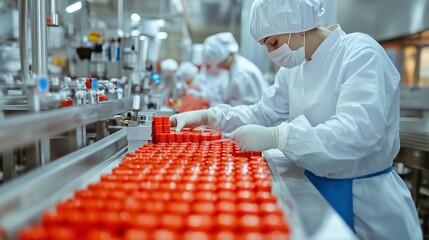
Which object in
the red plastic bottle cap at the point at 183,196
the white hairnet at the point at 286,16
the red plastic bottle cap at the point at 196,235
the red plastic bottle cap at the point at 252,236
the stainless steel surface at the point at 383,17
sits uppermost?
the stainless steel surface at the point at 383,17

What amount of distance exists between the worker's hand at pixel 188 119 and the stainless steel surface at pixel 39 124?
62 centimetres

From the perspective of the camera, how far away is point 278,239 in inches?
31.1

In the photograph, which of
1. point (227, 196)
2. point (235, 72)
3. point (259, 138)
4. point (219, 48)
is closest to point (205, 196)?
point (227, 196)

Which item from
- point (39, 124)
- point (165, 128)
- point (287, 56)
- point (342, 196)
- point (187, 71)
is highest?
point (187, 71)

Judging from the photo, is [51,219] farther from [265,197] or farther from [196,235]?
[265,197]

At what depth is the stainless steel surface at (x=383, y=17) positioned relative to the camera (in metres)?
4.36

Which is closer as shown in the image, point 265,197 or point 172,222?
point 172,222

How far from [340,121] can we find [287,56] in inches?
19.2

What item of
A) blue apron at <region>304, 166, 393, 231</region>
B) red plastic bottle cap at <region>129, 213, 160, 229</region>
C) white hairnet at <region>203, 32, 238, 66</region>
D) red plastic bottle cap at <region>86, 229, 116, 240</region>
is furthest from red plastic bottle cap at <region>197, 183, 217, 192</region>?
white hairnet at <region>203, 32, 238, 66</region>

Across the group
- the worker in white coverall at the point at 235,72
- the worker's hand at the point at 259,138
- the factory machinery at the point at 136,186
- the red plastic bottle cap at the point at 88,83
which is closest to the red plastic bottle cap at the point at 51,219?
the factory machinery at the point at 136,186

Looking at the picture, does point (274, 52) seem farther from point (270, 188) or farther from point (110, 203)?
point (110, 203)

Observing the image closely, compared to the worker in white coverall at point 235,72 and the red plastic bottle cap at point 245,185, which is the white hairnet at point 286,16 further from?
the worker in white coverall at point 235,72

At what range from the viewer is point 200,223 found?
83cm

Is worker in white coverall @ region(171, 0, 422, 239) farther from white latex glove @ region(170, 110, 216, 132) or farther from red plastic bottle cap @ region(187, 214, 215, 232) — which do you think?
red plastic bottle cap @ region(187, 214, 215, 232)
